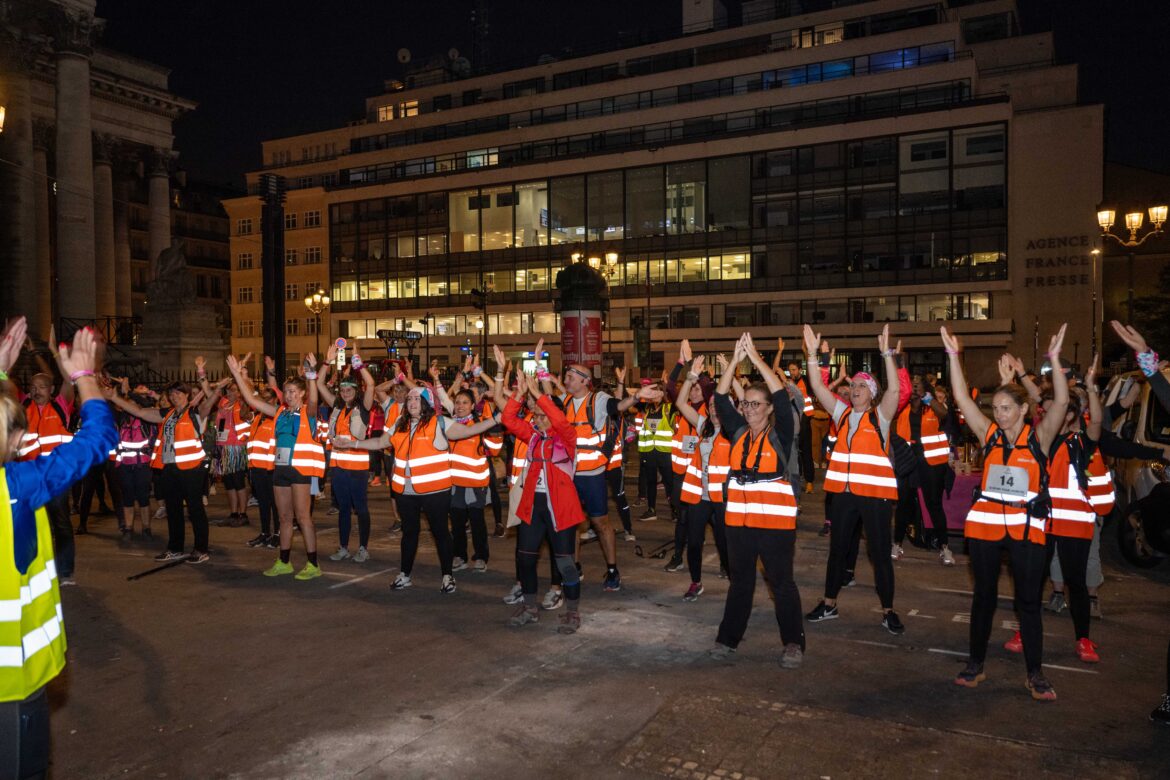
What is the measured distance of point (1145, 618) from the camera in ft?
25.3

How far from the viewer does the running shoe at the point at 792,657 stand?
6.17 metres

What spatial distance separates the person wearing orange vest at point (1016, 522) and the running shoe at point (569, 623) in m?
3.00

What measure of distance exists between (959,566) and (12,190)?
113 feet

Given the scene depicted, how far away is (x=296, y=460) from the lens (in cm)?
901

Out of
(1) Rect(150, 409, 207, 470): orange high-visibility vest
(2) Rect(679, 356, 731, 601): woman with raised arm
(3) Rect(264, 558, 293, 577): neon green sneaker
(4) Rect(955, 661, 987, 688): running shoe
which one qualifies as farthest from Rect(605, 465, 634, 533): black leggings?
(4) Rect(955, 661, 987, 688): running shoe

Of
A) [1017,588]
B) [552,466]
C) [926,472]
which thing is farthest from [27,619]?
[926,472]

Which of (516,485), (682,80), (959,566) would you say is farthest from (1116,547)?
(682,80)

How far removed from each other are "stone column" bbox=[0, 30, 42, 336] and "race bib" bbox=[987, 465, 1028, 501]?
34.1 meters

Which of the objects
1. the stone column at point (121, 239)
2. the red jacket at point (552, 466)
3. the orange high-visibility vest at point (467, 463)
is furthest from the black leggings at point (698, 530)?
the stone column at point (121, 239)

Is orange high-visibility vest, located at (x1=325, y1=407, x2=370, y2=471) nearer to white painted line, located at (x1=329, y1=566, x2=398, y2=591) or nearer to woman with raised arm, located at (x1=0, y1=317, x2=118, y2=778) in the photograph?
white painted line, located at (x1=329, y1=566, x2=398, y2=591)

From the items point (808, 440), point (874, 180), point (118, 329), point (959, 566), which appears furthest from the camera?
point (874, 180)

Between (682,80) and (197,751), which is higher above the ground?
(682,80)

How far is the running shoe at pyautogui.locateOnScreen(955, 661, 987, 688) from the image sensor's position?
5.84 metres

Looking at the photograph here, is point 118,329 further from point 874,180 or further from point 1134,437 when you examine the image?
point 874,180
